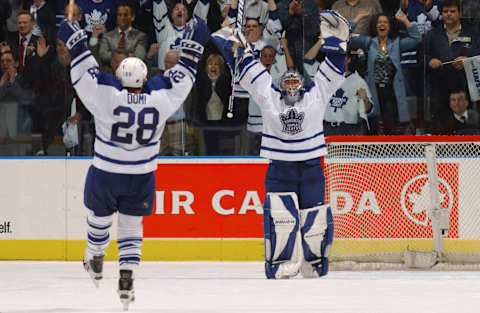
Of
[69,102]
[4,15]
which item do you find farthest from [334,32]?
[4,15]

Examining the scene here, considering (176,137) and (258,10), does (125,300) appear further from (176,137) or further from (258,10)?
(258,10)

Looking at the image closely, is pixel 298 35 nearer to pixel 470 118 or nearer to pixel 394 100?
pixel 394 100

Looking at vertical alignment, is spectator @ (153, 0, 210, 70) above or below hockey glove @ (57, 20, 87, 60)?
above

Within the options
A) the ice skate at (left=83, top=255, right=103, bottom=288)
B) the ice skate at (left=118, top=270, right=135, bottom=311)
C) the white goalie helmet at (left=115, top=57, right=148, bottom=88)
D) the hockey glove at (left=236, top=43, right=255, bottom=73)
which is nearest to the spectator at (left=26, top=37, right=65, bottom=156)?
the hockey glove at (left=236, top=43, right=255, bottom=73)

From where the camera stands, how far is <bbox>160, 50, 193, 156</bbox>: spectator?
28.6ft

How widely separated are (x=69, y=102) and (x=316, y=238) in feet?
9.32

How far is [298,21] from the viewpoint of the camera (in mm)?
8648

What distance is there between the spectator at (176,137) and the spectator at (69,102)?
64 centimetres

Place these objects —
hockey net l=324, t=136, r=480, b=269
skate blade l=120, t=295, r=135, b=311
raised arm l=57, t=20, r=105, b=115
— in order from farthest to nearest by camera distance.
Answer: hockey net l=324, t=136, r=480, b=269, raised arm l=57, t=20, r=105, b=115, skate blade l=120, t=295, r=135, b=311

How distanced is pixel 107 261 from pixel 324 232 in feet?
7.71

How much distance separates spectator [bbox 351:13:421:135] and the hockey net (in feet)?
1.00

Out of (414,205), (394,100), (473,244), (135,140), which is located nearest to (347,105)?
(394,100)

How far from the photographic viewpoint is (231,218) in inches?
341

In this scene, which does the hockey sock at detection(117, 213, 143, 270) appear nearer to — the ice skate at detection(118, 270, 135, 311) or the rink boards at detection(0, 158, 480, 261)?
the ice skate at detection(118, 270, 135, 311)
